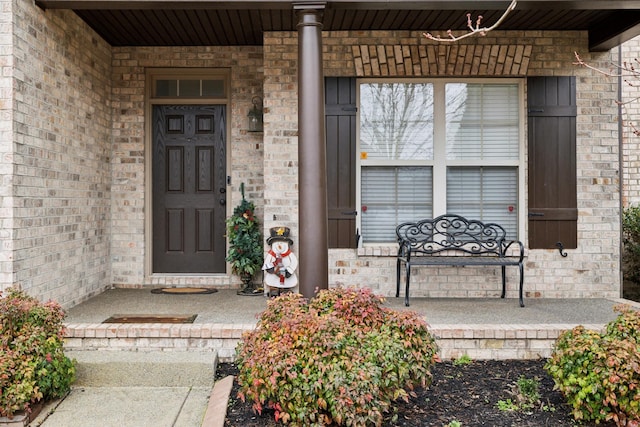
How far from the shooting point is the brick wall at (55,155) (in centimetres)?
374

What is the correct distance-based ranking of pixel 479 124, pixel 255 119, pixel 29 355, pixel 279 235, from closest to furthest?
1. pixel 29 355
2. pixel 279 235
3. pixel 479 124
4. pixel 255 119

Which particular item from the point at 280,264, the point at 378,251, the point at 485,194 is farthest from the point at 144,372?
the point at 485,194

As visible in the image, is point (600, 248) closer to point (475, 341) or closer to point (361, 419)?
point (475, 341)

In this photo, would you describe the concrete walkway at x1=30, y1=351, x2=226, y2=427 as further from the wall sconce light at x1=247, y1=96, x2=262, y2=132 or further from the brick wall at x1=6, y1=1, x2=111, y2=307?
the wall sconce light at x1=247, y1=96, x2=262, y2=132

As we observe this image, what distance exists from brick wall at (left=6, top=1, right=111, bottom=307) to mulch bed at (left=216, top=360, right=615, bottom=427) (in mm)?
1847

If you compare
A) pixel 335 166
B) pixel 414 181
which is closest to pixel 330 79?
pixel 335 166

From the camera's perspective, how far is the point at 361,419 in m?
2.46

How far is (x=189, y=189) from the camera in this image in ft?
18.7

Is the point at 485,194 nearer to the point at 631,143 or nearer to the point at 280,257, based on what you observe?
the point at 280,257

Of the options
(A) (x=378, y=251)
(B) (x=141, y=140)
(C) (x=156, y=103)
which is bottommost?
(A) (x=378, y=251)

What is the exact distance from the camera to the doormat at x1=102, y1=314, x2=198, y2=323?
4035 millimetres

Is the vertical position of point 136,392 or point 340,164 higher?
point 340,164

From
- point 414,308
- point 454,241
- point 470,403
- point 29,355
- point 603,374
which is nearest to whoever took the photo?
point 603,374

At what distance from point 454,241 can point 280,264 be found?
173cm
